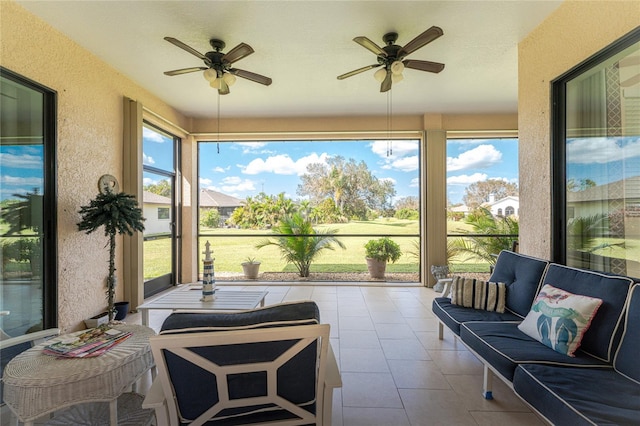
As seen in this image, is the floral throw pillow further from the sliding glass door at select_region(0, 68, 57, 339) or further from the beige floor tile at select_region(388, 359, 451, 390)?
the sliding glass door at select_region(0, 68, 57, 339)

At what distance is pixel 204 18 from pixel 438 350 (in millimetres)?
3631

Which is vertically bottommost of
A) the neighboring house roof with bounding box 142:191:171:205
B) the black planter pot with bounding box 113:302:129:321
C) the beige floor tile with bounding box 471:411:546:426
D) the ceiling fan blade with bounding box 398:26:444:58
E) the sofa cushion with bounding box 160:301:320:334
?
the beige floor tile with bounding box 471:411:546:426

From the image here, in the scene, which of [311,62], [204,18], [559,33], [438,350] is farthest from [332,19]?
[438,350]

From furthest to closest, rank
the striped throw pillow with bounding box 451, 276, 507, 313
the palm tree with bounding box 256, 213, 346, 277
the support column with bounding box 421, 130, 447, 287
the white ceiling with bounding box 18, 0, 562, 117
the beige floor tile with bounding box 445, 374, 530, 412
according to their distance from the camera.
Result: the palm tree with bounding box 256, 213, 346, 277 < the support column with bounding box 421, 130, 447, 287 < the striped throw pillow with bounding box 451, 276, 507, 313 < the white ceiling with bounding box 18, 0, 562, 117 < the beige floor tile with bounding box 445, 374, 530, 412

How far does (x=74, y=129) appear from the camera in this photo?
9.53 ft

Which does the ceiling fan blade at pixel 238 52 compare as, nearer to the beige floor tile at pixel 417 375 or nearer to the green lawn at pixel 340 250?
the beige floor tile at pixel 417 375

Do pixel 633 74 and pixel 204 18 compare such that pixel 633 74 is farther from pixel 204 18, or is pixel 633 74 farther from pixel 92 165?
pixel 92 165

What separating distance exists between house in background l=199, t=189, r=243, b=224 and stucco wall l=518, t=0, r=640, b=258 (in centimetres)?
472


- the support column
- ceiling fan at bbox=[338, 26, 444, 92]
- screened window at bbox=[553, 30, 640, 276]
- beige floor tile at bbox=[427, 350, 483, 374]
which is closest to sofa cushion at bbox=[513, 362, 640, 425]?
beige floor tile at bbox=[427, 350, 483, 374]

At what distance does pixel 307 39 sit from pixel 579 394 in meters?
3.19

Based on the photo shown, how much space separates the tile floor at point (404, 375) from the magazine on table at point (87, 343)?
2.04ft

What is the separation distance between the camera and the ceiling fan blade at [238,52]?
7.80 feet

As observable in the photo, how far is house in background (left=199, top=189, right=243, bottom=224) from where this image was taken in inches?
215

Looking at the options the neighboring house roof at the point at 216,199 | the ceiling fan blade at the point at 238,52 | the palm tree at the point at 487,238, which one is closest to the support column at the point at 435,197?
the palm tree at the point at 487,238
